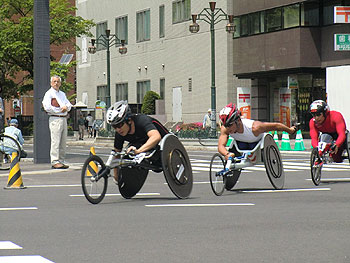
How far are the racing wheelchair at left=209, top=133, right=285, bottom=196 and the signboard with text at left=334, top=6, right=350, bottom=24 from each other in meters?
24.1

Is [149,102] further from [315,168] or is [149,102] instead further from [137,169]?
[137,169]

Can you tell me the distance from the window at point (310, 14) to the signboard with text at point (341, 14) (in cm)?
658

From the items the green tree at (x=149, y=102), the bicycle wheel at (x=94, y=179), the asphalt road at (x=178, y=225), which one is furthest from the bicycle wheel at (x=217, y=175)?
the green tree at (x=149, y=102)

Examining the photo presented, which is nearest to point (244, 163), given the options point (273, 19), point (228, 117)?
point (228, 117)

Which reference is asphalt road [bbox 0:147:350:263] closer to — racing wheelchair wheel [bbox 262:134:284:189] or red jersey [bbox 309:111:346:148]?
racing wheelchair wheel [bbox 262:134:284:189]

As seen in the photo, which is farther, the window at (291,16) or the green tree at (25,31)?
the green tree at (25,31)

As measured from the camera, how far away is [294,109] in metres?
49.5

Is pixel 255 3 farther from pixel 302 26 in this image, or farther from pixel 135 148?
pixel 135 148

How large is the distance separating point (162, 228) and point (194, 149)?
98.1ft

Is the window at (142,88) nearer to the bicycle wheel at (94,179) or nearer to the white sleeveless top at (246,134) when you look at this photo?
the white sleeveless top at (246,134)

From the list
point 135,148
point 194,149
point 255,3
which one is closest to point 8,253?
point 135,148

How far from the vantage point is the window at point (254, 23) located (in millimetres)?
50281

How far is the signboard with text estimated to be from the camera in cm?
3859

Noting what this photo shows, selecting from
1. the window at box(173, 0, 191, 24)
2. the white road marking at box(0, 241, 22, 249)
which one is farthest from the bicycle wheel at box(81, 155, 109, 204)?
the window at box(173, 0, 191, 24)
